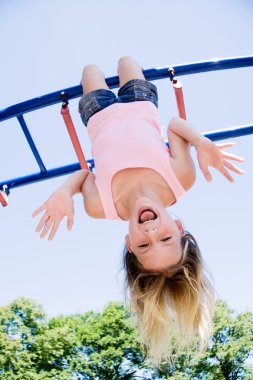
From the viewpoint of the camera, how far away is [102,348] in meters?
15.7

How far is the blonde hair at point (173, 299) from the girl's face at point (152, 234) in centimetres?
21

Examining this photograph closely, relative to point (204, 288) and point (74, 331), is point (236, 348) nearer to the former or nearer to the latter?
point (74, 331)

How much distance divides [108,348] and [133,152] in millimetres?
13678

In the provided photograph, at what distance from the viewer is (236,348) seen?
592 inches

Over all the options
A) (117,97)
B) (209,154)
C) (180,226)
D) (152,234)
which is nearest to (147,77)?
(117,97)

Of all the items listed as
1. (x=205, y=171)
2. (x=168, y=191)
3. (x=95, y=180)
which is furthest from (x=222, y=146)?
(x=95, y=180)

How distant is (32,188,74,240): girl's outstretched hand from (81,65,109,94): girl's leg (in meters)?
1.27

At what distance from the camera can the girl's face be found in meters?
2.49

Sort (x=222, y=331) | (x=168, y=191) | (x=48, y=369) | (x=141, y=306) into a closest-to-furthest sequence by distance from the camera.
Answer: (x=168, y=191) → (x=141, y=306) → (x=48, y=369) → (x=222, y=331)

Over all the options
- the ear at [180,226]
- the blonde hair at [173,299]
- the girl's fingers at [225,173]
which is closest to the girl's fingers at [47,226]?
the blonde hair at [173,299]

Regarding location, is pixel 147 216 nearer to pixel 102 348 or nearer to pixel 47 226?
pixel 47 226

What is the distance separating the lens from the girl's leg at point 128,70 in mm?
3508

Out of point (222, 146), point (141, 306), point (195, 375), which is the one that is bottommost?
point (195, 375)

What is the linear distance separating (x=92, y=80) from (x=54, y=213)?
1.42 meters
